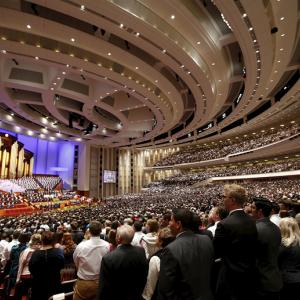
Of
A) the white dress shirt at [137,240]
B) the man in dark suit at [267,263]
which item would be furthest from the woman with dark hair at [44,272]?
the man in dark suit at [267,263]

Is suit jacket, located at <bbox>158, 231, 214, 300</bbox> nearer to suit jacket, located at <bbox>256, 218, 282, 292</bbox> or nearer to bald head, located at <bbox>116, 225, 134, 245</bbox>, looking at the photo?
bald head, located at <bbox>116, 225, 134, 245</bbox>

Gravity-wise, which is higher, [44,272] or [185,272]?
[185,272]

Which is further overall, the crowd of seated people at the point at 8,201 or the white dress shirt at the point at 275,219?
the crowd of seated people at the point at 8,201

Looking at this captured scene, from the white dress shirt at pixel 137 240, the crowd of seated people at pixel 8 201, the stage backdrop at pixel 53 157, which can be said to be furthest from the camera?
the stage backdrop at pixel 53 157

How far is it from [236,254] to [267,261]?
507 mm

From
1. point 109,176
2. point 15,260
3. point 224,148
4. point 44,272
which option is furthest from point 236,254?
point 224,148

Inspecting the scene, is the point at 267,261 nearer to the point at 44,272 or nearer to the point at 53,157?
the point at 44,272

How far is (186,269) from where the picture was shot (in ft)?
6.21

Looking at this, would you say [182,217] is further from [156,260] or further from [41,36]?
[41,36]

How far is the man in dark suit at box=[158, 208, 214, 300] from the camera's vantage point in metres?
1.85

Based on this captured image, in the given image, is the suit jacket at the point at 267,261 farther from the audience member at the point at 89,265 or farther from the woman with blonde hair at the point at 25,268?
the woman with blonde hair at the point at 25,268

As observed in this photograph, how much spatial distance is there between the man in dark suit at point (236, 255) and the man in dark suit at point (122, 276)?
0.70m

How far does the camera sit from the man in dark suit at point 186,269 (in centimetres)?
185

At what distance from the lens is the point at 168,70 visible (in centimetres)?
1841
